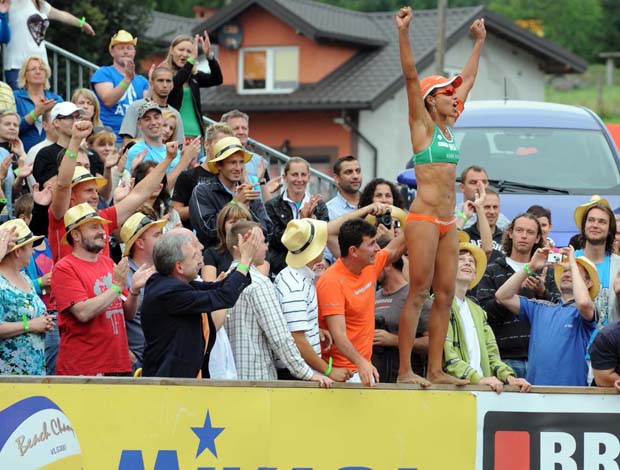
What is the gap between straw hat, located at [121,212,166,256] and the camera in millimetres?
8547

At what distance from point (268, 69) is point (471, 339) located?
30.3 meters

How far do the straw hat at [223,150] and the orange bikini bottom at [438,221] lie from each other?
96.2 inches

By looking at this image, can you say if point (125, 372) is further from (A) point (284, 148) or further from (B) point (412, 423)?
(A) point (284, 148)

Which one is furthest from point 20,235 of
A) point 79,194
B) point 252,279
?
point 252,279

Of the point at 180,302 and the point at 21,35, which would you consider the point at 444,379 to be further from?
the point at 21,35

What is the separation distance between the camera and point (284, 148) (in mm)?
35438

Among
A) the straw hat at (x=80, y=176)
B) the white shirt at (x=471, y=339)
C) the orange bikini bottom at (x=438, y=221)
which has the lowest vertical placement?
the white shirt at (x=471, y=339)

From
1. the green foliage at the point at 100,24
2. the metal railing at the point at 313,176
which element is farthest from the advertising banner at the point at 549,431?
the green foliage at the point at 100,24

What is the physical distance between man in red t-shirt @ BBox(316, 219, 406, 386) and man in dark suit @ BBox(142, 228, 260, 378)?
0.62 meters

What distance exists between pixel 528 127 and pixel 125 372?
229 inches

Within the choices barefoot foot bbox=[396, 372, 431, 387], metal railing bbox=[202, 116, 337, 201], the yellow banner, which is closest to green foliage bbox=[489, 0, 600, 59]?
metal railing bbox=[202, 116, 337, 201]

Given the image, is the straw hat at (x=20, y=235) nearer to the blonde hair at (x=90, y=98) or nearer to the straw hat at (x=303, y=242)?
the straw hat at (x=303, y=242)

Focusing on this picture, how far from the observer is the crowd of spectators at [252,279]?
7492 millimetres

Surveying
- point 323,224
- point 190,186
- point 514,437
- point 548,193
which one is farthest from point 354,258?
point 548,193
